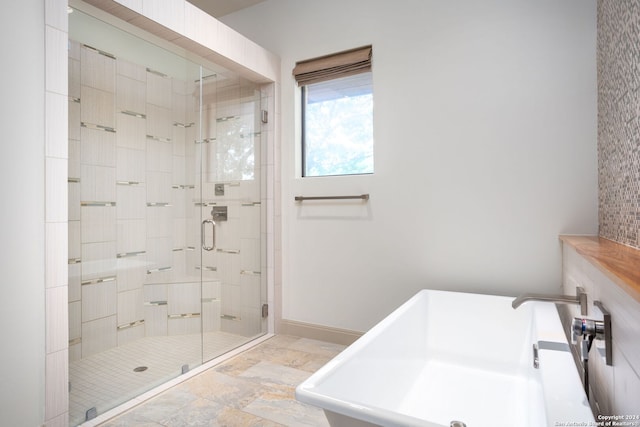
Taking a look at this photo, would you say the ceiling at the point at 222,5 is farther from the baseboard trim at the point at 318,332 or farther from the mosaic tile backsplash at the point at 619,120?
the baseboard trim at the point at 318,332

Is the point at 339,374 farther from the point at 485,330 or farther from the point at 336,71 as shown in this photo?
the point at 336,71

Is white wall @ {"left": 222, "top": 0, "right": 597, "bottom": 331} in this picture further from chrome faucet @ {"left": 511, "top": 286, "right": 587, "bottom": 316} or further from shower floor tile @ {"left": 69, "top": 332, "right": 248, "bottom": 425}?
shower floor tile @ {"left": 69, "top": 332, "right": 248, "bottom": 425}


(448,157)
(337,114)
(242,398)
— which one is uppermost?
(337,114)

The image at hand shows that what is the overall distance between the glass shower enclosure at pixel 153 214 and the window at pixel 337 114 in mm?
458

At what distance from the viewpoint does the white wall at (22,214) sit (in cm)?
153

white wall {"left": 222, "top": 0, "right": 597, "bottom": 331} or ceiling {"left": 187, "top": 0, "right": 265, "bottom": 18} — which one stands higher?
ceiling {"left": 187, "top": 0, "right": 265, "bottom": 18}

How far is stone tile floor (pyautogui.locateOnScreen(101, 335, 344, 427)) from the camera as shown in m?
1.82

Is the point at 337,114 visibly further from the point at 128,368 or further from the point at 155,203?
the point at 128,368

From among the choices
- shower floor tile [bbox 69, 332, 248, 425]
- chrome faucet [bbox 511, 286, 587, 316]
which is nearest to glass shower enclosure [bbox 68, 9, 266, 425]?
shower floor tile [bbox 69, 332, 248, 425]

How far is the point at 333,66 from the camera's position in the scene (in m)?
2.90

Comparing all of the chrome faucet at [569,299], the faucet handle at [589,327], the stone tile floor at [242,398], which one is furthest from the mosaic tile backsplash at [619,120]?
the stone tile floor at [242,398]

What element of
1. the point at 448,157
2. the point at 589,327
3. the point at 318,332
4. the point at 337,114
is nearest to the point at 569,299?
the point at 589,327

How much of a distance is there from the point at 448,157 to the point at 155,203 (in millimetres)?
1954

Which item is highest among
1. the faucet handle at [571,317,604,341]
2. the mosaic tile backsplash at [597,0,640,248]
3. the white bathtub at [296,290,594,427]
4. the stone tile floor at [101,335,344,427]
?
the mosaic tile backsplash at [597,0,640,248]
